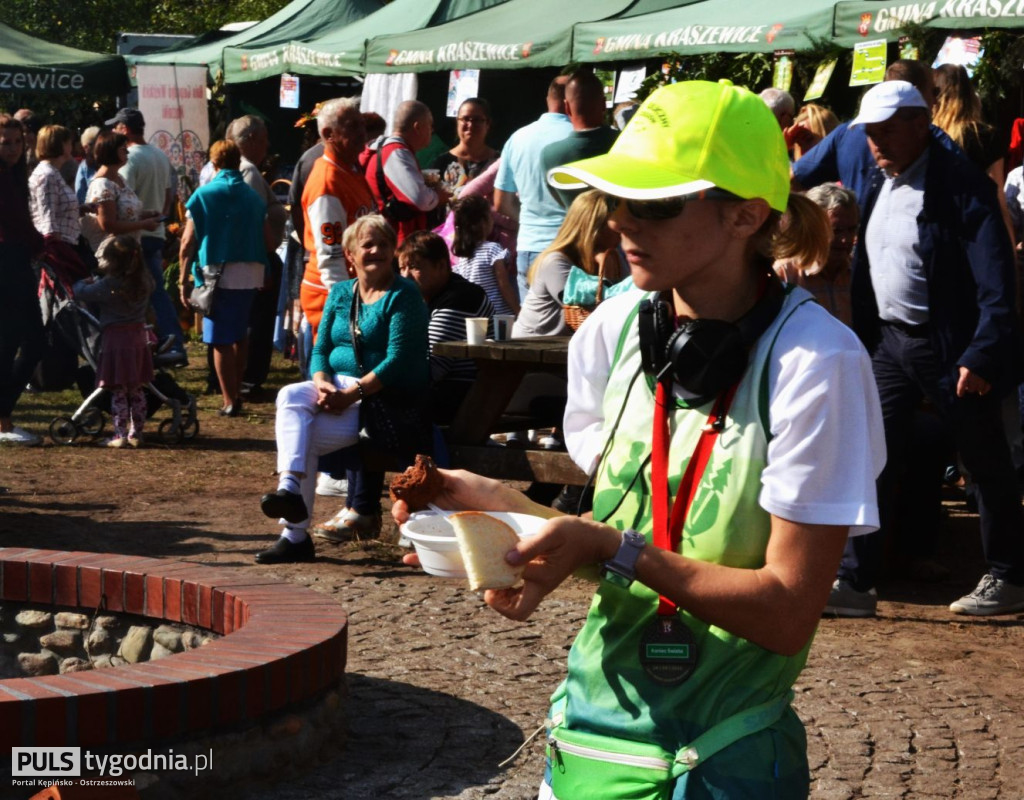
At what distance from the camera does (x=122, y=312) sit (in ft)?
32.5

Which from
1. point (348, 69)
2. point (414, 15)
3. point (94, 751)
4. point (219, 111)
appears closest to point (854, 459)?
point (94, 751)

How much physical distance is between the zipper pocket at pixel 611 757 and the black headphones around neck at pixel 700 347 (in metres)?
0.46

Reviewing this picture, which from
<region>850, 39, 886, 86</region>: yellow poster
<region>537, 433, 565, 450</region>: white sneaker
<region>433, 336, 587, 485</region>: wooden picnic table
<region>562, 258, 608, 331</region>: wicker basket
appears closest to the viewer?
<region>433, 336, 587, 485</region>: wooden picnic table

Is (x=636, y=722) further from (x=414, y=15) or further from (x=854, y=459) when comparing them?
(x=414, y=15)

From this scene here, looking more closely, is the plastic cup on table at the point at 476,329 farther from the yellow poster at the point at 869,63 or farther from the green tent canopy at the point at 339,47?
the green tent canopy at the point at 339,47

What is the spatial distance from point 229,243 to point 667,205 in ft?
29.7

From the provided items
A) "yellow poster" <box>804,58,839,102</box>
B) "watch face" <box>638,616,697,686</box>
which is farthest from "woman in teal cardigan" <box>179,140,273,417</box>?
"watch face" <box>638,616,697,686</box>

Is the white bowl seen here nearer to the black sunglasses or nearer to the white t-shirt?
the white t-shirt

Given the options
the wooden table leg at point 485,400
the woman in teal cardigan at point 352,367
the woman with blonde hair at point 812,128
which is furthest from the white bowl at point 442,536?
the woman with blonde hair at point 812,128

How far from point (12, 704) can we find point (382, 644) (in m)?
2.03

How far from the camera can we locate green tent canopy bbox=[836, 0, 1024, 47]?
28.1 ft

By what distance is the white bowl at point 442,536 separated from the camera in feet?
6.52

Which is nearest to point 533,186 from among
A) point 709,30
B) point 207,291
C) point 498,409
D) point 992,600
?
point 498,409

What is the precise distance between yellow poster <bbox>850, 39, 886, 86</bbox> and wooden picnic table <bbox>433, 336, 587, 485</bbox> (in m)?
3.25
